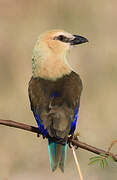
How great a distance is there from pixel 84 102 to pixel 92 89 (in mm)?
242

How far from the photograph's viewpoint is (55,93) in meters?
4.98

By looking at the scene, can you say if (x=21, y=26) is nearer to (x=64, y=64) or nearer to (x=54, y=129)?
(x=64, y=64)

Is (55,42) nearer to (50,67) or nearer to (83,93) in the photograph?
(50,67)

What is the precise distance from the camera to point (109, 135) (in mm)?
8516

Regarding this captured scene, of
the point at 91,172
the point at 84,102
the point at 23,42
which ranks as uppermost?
the point at 23,42

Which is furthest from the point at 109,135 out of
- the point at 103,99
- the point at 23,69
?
the point at 23,69

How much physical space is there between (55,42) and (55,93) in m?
0.71

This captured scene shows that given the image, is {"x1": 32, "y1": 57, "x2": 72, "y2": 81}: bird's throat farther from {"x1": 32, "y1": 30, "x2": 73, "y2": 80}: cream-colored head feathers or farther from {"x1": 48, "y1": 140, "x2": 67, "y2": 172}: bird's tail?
{"x1": 48, "y1": 140, "x2": 67, "y2": 172}: bird's tail

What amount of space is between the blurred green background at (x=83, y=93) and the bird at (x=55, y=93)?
262 cm

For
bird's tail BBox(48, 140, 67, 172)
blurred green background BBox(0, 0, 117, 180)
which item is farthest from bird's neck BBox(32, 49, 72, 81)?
blurred green background BBox(0, 0, 117, 180)

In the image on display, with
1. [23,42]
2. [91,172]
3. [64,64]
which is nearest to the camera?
[64,64]

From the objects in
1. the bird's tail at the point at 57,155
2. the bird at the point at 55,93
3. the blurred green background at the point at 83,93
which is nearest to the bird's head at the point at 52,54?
the bird at the point at 55,93

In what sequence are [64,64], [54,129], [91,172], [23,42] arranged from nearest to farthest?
[54,129]
[64,64]
[91,172]
[23,42]

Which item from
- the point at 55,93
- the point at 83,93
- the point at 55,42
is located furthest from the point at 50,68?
the point at 83,93
